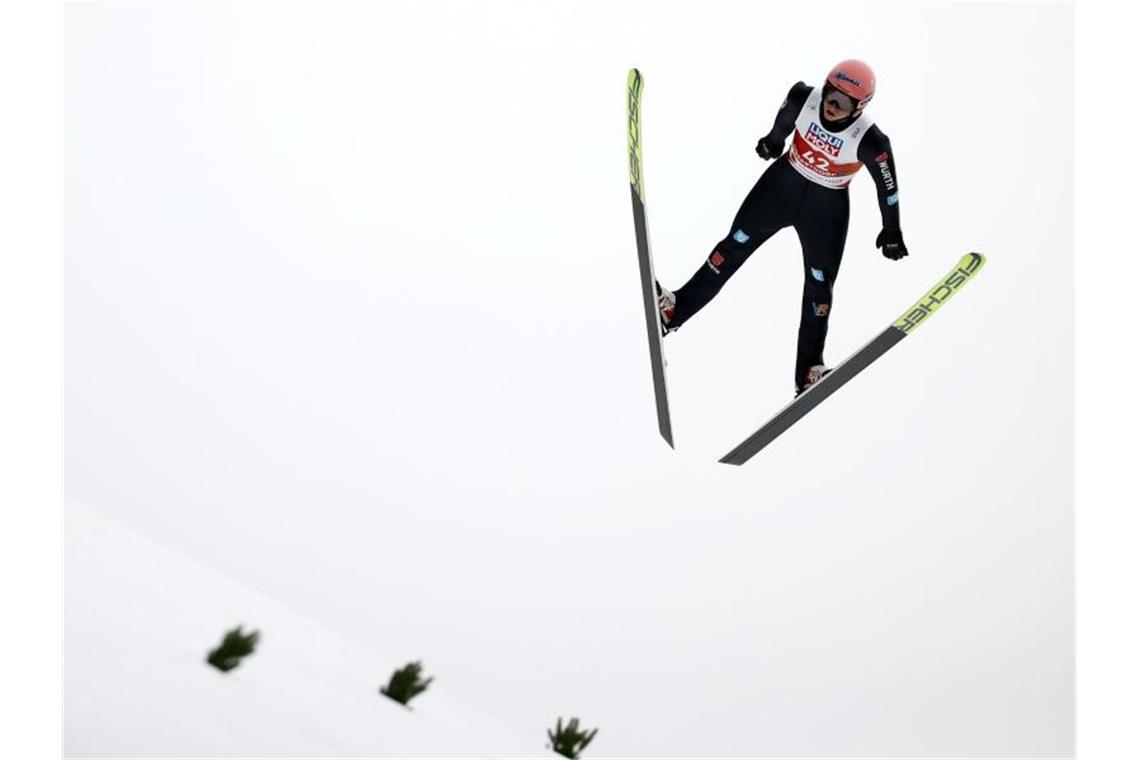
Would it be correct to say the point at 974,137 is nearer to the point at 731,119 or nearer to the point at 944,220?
the point at 944,220

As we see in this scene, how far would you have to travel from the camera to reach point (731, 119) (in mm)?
78062

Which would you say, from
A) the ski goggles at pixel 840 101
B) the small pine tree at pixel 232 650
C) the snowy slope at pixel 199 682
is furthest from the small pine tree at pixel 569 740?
the ski goggles at pixel 840 101

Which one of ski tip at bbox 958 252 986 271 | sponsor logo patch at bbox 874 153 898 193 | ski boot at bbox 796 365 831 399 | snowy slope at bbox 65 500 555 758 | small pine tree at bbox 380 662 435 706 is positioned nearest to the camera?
snowy slope at bbox 65 500 555 758

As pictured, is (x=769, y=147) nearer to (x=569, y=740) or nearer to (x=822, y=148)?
(x=822, y=148)

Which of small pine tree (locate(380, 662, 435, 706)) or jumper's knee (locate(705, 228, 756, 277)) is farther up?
jumper's knee (locate(705, 228, 756, 277))

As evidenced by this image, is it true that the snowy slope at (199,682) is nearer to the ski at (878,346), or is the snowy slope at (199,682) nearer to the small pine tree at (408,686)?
the small pine tree at (408,686)

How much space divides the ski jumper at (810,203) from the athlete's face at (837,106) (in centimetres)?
4

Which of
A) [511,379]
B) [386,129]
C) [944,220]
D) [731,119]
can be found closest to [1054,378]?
[944,220]

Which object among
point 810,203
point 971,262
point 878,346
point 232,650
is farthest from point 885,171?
point 232,650

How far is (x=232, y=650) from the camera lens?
6746 millimetres

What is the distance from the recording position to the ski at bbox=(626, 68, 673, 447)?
669cm

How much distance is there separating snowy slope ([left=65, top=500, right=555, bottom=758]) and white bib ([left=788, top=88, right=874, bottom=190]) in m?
3.73

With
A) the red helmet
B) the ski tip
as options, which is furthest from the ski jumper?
the ski tip

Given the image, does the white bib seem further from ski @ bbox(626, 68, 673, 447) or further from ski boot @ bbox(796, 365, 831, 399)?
ski boot @ bbox(796, 365, 831, 399)
